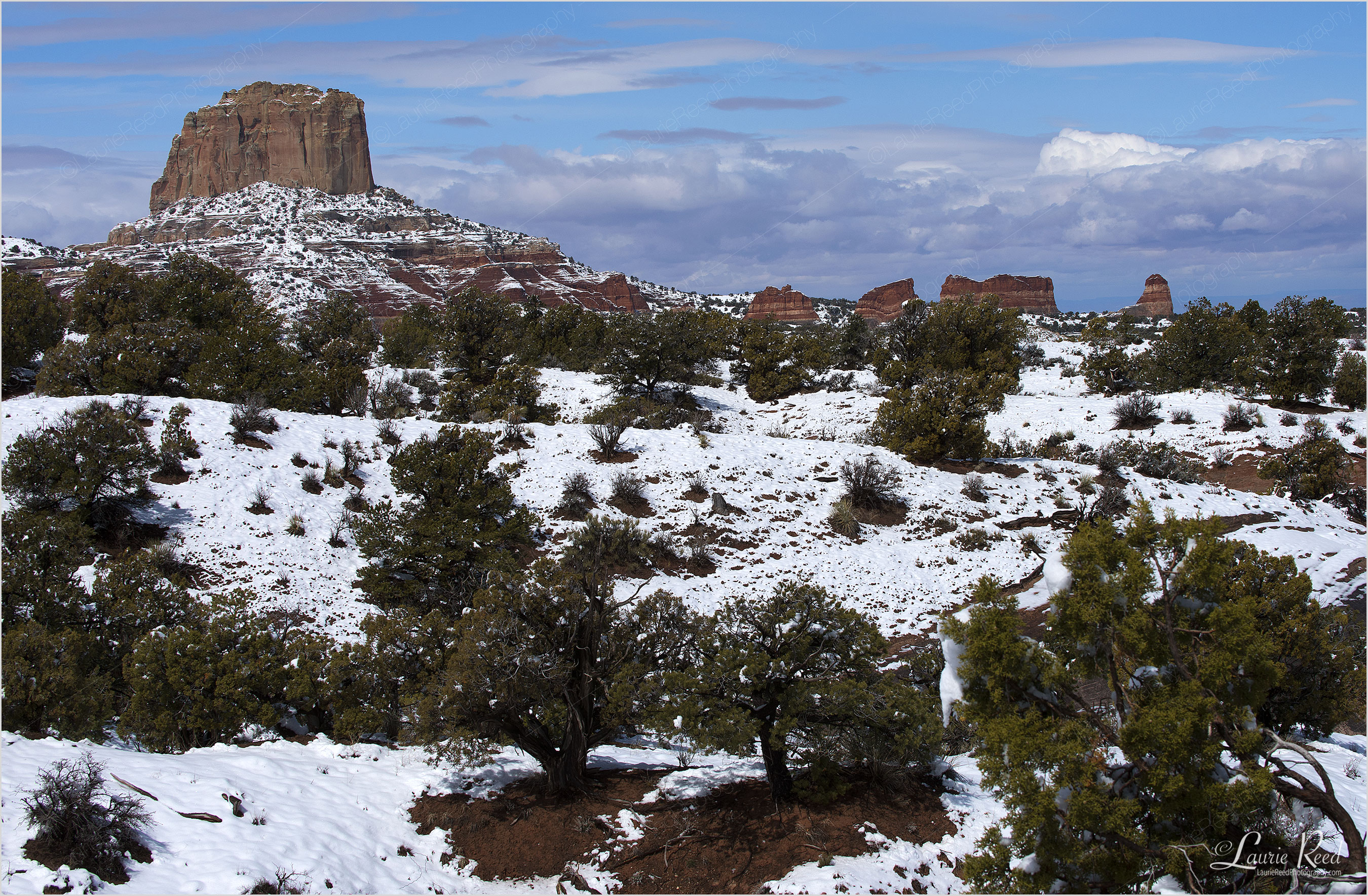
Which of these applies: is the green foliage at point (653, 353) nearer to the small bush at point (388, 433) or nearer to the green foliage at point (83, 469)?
the small bush at point (388, 433)

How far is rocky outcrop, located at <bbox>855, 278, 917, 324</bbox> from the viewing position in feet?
361

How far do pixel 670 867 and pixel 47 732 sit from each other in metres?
9.20

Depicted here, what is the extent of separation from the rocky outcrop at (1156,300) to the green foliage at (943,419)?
10872cm

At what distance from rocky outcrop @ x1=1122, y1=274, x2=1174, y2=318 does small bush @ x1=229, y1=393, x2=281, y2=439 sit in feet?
417

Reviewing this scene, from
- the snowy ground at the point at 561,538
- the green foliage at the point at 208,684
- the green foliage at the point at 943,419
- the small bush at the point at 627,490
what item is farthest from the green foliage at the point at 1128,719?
the green foliage at the point at 943,419

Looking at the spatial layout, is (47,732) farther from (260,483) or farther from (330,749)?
(260,483)

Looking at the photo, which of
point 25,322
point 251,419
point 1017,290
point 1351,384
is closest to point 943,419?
point 1351,384

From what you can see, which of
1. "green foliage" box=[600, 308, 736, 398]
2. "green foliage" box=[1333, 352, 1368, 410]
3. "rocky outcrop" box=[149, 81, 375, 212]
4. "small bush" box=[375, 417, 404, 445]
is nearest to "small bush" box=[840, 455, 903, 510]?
"small bush" box=[375, 417, 404, 445]

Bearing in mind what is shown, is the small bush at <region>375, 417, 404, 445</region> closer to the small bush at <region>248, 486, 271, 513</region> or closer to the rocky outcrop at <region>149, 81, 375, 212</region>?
the small bush at <region>248, 486, 271, 513</region>

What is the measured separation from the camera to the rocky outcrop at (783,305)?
120 meters

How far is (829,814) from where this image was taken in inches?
393

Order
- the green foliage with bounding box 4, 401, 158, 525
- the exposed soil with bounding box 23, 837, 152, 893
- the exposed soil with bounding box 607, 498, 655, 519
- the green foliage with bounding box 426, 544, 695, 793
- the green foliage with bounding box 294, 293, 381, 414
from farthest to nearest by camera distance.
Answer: the green foliage with bounding box 294, 293, 381, 414 → the exposed soil with bounding box 607, 498, 655, 519 → the green foliage with bounding box 4, 401, 158, 525 → the green foliage with bounding box 426, 544, 695, 793 → the exposed soil with bounding box 23, 837, 152, 893

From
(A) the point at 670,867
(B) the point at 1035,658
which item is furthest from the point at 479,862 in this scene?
(B) the point at 1035,658

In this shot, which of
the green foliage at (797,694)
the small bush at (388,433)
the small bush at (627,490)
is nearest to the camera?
the green foliage at (797,694)
